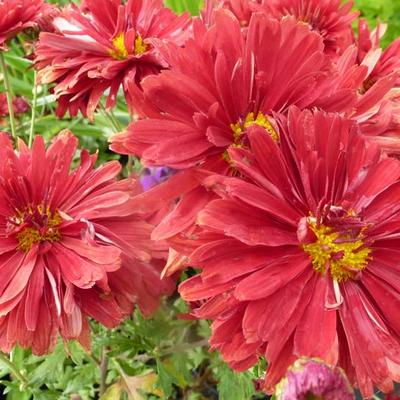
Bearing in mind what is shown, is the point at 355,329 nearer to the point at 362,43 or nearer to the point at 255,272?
the point at 255,272

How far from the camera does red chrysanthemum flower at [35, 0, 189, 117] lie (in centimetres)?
74

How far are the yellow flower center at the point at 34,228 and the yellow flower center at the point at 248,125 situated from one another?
228 mm

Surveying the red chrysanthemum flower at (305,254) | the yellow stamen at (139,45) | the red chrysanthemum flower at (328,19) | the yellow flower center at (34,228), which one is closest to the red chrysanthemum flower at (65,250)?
the yellow flower center at (34,228)

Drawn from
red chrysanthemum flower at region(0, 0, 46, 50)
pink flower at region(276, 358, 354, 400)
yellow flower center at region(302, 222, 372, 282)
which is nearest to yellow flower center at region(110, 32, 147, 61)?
red chrysanthemum flower at region(0, 0, 46, 50)

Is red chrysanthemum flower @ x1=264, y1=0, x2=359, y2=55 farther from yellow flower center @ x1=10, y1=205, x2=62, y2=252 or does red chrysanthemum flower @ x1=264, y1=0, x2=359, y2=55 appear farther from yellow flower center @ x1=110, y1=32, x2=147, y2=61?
yellow flower center @ x1=10, y1=205, x2=62, y2=252

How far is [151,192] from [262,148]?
0.12 m

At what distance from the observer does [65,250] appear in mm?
608

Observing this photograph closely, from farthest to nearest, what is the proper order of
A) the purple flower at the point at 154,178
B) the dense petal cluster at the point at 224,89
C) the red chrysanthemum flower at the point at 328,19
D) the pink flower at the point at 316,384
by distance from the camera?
the red chrysanthemum flower at the point at 328,19
the purple flower at the point at 154,178
the dense petal cluster at the point at 224,89
the pink flower at the point at 316,384

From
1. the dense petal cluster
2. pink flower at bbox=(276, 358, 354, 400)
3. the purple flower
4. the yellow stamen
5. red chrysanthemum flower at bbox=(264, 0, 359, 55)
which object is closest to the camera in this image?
pink flower at bbox=(276, 358, 354, 400)

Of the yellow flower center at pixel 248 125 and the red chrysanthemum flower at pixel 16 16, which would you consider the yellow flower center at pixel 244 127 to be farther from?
the red chrysanthemum flower at pixel 16 16

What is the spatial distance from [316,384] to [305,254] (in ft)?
0.52

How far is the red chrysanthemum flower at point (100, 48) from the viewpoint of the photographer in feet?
2.44

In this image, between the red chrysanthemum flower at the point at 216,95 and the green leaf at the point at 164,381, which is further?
the green leaf at the point at 164,381

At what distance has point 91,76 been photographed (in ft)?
2.35
